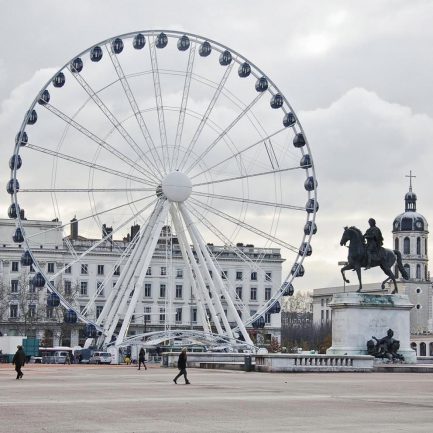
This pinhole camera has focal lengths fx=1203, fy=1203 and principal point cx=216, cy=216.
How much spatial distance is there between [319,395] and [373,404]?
4.58 metres

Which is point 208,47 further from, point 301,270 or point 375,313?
point 375,313

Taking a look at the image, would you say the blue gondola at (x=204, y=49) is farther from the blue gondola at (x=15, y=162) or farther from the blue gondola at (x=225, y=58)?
the blue gondola at (x=15, y=162)

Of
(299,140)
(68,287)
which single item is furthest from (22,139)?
(68,287)

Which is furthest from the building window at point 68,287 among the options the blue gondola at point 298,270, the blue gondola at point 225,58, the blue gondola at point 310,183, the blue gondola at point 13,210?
the blue gondola at point 225,58

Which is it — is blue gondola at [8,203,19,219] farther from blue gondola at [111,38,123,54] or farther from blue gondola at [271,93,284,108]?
blue gondola at [271,93,284,108]

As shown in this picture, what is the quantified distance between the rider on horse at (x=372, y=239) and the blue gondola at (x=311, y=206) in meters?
17.8

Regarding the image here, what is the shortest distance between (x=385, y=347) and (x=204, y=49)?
2574 centimetres

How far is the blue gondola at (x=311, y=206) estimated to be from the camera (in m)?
85.2

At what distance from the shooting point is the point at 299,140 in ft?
277

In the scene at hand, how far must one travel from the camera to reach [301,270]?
8619 centimetres

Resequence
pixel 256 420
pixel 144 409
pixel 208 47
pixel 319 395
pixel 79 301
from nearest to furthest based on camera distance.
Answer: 1. pixel 256 420
2. pixel 144 409
3. pixel 319 395
4. pixel 208 47
5. pixel 79 301

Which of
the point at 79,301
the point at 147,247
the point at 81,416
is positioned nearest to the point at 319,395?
the point at 81,416

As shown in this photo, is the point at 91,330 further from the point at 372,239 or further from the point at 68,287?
the point at 68,287

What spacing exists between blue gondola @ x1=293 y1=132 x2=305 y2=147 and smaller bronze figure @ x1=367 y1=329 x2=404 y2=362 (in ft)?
70.1
